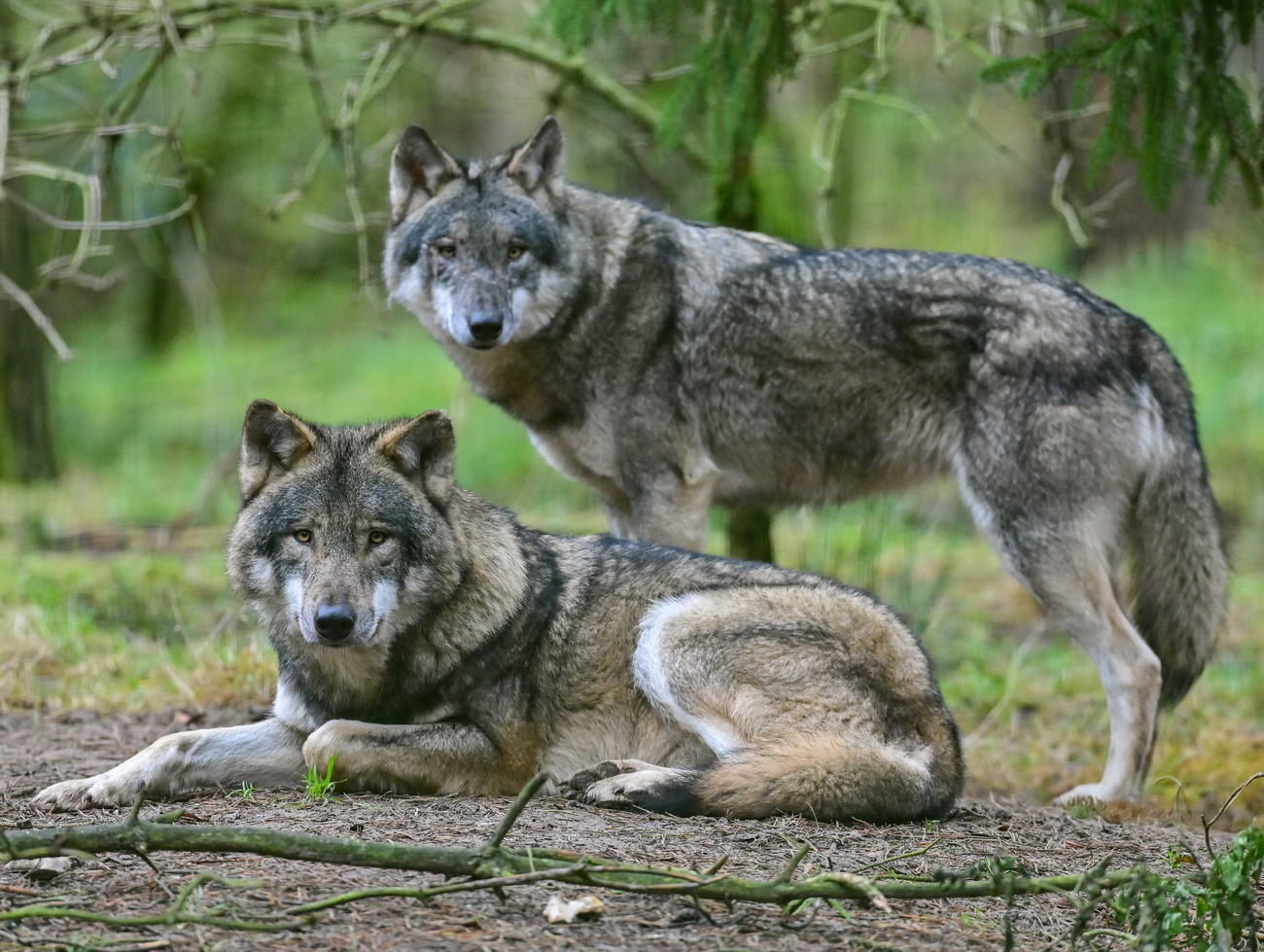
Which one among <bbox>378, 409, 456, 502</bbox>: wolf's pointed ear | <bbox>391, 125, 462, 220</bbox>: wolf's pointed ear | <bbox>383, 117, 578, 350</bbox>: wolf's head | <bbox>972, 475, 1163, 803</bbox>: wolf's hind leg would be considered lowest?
<bbox>972, 475, 1163, 803</bbox>: wolf's hind leg

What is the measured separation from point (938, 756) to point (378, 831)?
1953 millimetres

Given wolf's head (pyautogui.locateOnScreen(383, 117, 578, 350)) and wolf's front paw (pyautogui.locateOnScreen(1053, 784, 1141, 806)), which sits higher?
wolf's head (pyautogui.locateOnScreen(383, 117, 578, 350))

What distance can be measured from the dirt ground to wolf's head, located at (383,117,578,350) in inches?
103

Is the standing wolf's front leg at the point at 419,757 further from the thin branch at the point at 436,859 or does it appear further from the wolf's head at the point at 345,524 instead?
the thin branch at the point at 436,859

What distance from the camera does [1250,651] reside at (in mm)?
8297

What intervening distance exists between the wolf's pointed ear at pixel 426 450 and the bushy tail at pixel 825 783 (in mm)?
1408

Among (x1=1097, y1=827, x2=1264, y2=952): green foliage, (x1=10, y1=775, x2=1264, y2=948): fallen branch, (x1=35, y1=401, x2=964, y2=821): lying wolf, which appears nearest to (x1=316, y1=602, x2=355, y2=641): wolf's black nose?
(x1=35, y1=401, x2=964, y2=821): lying wolf

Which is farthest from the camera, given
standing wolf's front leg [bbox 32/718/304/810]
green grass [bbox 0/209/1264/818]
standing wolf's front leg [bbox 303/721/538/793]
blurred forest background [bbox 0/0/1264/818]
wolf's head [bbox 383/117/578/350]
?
green grass [bbox 0/209/1264/818]

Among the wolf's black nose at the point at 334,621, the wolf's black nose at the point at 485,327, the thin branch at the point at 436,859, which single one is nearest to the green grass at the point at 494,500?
the wolf's black nose at the point at 485,327

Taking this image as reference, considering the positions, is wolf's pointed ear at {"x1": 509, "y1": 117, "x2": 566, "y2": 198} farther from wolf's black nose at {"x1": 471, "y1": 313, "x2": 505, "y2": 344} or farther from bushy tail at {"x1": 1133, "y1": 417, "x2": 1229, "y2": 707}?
bushy tail at {"x1": 1133, "y1": 417, "x2": 1229, "y2": 707}

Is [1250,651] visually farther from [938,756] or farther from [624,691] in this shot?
[624,691]

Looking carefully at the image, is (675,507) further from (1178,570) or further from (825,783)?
(1178,570)

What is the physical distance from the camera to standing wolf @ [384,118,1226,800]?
5.86 m

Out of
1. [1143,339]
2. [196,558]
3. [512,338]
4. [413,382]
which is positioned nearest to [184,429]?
[413,382]
